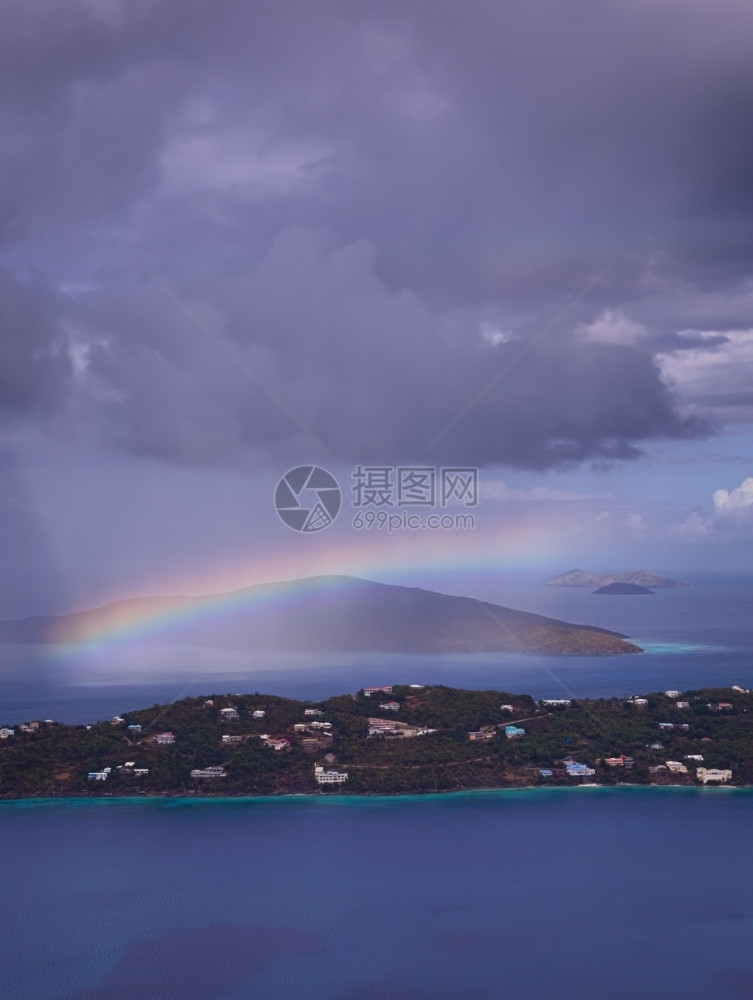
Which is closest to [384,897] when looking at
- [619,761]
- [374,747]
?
[374,747]

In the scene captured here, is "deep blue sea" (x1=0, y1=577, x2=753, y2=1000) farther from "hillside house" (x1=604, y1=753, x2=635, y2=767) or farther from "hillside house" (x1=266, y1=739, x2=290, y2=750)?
"hillside house" (x1=266, y1=739, x2=290, y2=750)

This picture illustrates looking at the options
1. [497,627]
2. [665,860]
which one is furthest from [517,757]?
[497,627]

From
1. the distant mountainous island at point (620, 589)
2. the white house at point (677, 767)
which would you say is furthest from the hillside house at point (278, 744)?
the distant mountainous island at point (620, 589)

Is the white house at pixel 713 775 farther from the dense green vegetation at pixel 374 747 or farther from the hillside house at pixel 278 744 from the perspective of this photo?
the hillside house at pixel 278 744

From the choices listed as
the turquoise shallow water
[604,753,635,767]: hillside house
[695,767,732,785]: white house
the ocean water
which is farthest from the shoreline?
the ocean water

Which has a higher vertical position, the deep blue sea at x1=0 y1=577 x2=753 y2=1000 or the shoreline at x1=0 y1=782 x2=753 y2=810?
the shoreline at x1=0 y1=782 x2=753 y2=810
